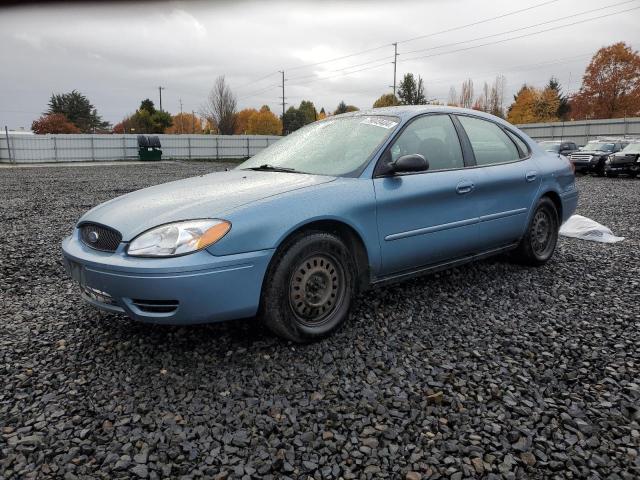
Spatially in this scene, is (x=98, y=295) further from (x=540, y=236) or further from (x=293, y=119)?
(x=293, y=119)

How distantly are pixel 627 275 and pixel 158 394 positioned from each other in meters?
4.11

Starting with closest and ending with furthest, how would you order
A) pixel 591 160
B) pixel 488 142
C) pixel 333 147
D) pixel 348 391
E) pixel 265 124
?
1. pixel 348 391
2. pixel 333 147
3. pixel 488 142
4. pixel 591 160
5. pixel 265 124

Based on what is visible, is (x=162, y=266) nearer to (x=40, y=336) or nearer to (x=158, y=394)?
(x=158, y=394)

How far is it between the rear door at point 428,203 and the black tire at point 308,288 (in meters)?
0.37

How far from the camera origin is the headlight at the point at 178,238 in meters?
2.60

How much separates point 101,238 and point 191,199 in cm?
56

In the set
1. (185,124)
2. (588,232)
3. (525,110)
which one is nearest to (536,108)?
(525,110)

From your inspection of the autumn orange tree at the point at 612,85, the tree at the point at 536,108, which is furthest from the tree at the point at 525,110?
the autumn orange tree at the point at 612,85

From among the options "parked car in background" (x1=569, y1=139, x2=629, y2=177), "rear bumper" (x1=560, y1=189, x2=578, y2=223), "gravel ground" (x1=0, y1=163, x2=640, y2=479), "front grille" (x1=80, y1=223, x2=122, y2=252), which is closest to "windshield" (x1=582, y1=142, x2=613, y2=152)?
"parked car in background" (x1=569, y1=139, x2=629, y2=177)

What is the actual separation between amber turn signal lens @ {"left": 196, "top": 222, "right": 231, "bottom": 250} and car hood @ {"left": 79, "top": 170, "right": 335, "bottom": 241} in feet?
0.26

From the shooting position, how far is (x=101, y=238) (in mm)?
2871

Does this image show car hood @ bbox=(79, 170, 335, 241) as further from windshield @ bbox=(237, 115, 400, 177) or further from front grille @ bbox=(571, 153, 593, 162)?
front grille @ bbox=(571, 153, 593, 162)

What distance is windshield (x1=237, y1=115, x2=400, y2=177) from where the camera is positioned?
341 cm

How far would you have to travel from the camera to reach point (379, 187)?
10.7 ft
